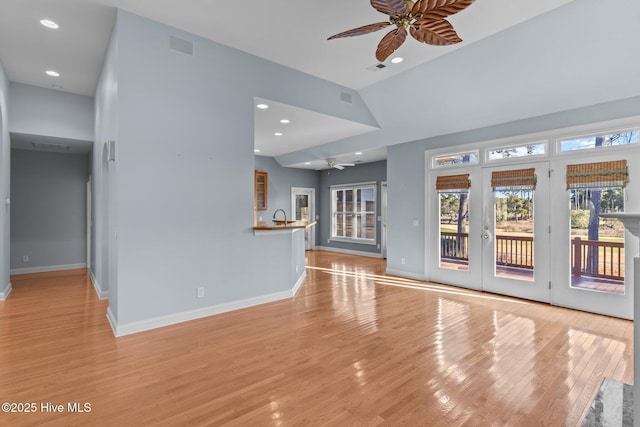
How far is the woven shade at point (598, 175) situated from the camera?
3.92 meters

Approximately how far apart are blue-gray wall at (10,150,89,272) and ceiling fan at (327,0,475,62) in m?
7.16

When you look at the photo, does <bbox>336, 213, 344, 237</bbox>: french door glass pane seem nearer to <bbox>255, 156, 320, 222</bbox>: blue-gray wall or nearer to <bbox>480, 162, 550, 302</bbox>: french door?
<bbox>255, 156, 320, 222</bbox>: blue-gray wall

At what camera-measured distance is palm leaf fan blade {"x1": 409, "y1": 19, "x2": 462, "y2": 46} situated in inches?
107

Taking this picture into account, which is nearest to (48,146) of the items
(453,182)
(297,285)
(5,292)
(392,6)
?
(5,292)

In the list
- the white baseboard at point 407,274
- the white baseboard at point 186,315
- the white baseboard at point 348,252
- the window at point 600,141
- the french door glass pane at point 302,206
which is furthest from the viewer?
the french door glass pane at point 302,206

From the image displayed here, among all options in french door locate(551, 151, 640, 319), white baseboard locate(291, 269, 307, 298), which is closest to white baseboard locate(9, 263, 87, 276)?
white baseboard locate(291, 269, 307, 298)

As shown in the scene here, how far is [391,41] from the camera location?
2.99 metres

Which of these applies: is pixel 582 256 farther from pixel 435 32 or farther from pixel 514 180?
pixel 435 32

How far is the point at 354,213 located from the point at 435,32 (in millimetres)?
7125

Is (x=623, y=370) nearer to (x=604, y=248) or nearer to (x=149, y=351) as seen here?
(x=604, y=248)

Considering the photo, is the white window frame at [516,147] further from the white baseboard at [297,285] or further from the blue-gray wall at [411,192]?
the white baseboard at [297,285]

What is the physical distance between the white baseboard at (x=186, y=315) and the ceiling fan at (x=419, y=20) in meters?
3.39

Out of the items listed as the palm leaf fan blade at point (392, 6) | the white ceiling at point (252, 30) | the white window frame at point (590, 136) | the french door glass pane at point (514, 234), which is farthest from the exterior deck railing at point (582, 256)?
the palm leaf fan blade at point (392, 6)

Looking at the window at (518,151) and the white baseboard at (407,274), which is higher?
the window at (518,151)
